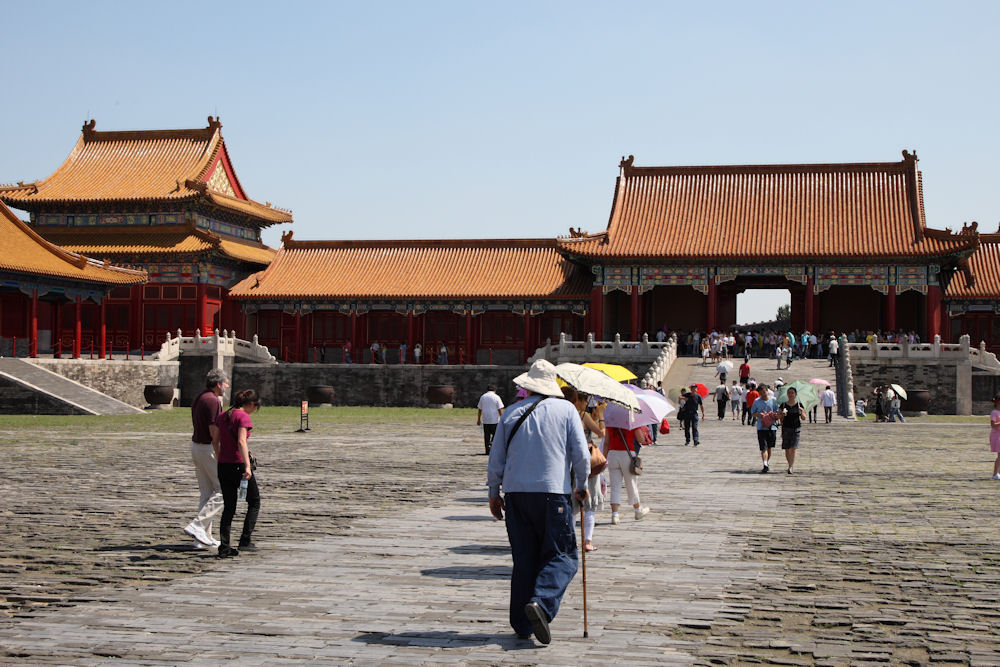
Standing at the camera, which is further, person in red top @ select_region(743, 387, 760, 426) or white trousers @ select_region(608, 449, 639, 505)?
person in red top @ select_region(743, 387, 760, 426)

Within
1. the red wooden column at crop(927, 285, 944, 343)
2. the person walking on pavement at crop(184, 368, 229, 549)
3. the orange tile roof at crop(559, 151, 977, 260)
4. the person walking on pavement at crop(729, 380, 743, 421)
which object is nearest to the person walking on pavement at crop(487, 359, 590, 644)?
the person walking on pavement at crop(184, 368, 229, 549)

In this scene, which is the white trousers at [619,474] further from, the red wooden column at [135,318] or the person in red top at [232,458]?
the red wooden column at [135,318]

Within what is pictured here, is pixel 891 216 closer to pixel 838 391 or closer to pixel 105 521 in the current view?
pixel 838 391

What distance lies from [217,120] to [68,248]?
977 centimetres

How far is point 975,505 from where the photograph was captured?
558 inches

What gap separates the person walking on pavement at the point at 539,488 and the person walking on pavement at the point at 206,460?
12.4 feet

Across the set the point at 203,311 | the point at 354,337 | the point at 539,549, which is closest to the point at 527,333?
the point at 354,337

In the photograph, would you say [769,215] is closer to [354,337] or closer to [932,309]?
[932,309]

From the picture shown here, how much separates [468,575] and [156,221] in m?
46.8

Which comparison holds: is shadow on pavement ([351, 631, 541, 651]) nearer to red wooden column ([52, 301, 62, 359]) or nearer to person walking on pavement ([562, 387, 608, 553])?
person walking on pavement ([562, 387, 608, 553])

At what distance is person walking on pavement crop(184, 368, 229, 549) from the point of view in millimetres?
10531

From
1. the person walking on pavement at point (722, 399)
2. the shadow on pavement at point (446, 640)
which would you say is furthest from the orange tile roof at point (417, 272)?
the shadow on pavement at point (446, 640)

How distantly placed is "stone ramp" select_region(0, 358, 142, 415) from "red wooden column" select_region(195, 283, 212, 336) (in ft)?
38.9

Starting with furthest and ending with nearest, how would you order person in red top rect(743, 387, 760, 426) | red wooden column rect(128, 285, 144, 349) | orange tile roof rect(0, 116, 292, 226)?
orange tile roof rect(0, 116, 292, 226) < red wooden column rect(128, 285, 144, 349) < person in red top rect(743, 387, 760, 426)
